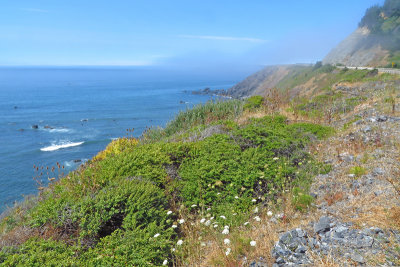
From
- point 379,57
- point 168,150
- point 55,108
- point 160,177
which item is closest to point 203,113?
point 168,150

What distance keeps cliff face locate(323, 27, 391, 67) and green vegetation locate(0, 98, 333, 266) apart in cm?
4623

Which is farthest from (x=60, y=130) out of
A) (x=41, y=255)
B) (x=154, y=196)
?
(x=41, y=255)

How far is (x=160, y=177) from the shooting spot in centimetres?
596

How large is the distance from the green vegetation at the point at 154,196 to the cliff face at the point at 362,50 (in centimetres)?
4623

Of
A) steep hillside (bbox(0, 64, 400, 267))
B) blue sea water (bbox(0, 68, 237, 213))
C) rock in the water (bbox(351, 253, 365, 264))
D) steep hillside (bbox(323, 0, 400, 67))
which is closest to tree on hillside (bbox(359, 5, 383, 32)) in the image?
steep hillside (bbox(323, 0, 400, 67))

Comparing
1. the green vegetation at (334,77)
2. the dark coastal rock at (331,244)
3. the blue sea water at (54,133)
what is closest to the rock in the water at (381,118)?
the green vegetation at (334,77)

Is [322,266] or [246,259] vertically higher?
[322,266]

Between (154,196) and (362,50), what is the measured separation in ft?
219

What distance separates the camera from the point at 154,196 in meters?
5.26

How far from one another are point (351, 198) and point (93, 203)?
440cm

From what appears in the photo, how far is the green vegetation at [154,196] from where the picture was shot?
4180mm

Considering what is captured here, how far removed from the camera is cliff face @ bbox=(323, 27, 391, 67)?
4972 cm

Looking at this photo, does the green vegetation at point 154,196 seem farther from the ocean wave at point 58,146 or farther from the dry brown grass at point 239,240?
the ocean wave at point 58,146

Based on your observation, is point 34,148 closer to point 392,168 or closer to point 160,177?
point 160,177
